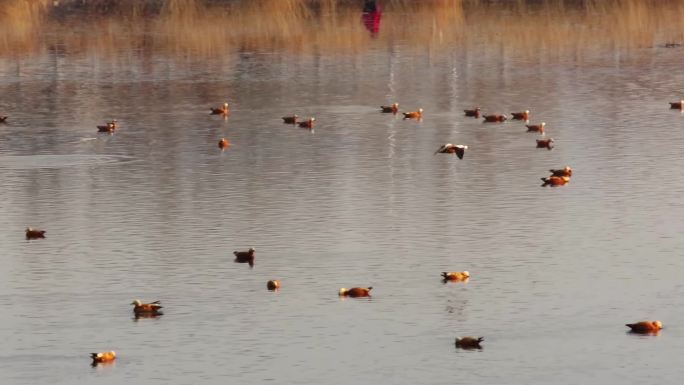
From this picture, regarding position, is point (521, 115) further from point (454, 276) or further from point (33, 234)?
point (454, 276)

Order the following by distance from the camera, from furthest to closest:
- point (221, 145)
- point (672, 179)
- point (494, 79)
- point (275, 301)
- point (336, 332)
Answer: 1. point (494, 79)
2. point (221, 145)
3. point (672, 179)
4. point (275, 301)
5. point (336, 332)

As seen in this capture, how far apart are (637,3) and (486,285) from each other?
5341 centimetres

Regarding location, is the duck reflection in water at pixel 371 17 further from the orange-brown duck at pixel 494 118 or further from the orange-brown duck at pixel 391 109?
the orange-brown duck at pixel 494 118

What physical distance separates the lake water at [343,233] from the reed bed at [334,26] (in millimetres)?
11005

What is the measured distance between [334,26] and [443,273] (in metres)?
46.6

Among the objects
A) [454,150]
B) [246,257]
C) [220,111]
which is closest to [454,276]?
[246,257]

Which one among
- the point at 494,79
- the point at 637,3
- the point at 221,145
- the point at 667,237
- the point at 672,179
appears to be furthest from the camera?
the point at 637,3

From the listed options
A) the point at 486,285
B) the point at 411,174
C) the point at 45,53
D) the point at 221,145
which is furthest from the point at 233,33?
the point at 486,285

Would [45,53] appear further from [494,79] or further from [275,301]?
[275,301]

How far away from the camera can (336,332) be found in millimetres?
25203

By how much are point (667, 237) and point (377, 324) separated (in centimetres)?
782

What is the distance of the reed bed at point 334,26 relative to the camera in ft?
227

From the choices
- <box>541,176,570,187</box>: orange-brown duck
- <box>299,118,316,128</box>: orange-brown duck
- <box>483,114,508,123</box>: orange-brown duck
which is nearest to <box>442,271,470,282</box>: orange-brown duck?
<box>541,176,570,187</box>: orange-brown duck

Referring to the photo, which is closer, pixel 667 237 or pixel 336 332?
pixel 336 332
